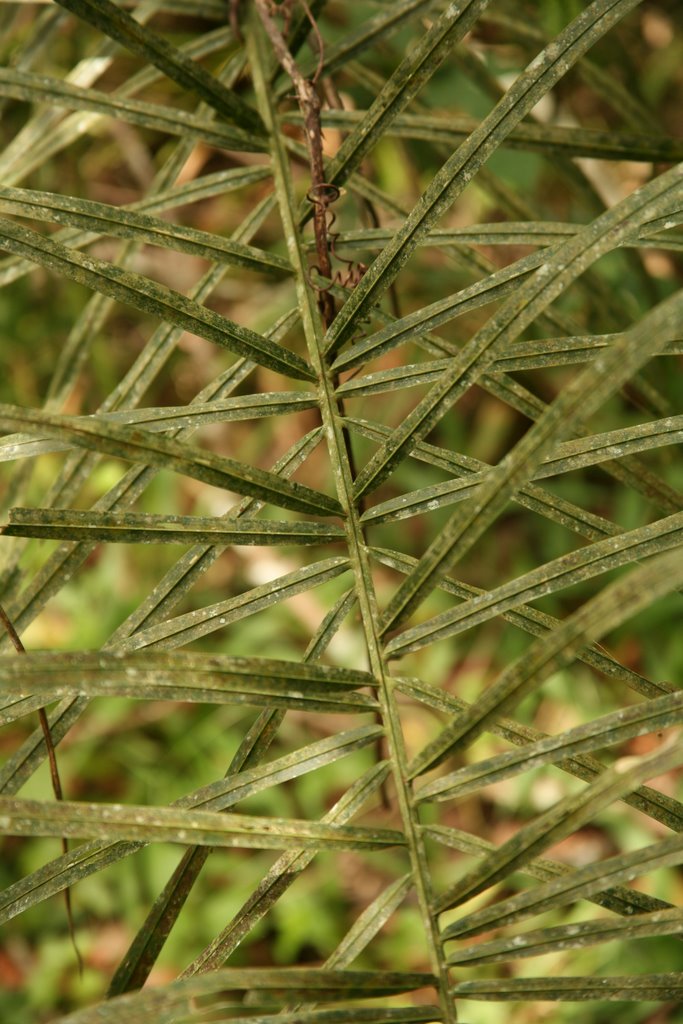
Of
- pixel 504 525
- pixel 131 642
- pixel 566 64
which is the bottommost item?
pixel 131 642

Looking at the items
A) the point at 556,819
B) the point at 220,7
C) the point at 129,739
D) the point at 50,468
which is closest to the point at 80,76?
the point at 220,7

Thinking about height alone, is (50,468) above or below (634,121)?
above

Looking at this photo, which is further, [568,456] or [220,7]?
[220,7]

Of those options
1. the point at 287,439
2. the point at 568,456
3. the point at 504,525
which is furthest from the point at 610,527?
the point at 287,439

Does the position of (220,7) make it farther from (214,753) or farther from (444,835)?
(214,753)

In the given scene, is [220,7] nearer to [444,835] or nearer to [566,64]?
[566,64]

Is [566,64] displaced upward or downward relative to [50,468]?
downward

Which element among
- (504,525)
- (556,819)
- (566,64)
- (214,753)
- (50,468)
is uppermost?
(50,468)

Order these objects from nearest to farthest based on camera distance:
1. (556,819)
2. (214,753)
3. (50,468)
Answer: (556,819) → (214,753) → (50,468)

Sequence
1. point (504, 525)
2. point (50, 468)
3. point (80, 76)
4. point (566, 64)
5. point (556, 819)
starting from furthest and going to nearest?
point (504, 525) → point (50, 468) → point (80, 76) → point (566, 64) → point (556, 819)

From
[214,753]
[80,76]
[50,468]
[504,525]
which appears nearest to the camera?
[80,76]
